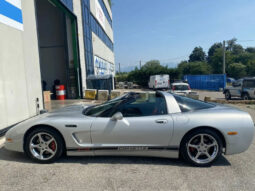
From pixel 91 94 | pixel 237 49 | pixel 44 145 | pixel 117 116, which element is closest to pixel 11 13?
pixel 44 145

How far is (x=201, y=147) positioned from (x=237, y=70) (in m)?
55.5

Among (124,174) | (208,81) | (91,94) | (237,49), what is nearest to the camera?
(124,174)

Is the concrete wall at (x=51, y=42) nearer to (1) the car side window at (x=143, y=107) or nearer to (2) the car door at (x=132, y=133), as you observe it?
(1) the car side window at (x=143, y=107)

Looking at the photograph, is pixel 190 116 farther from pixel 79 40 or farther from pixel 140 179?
pixel 79 40

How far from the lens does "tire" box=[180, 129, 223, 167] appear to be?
3.04 meters

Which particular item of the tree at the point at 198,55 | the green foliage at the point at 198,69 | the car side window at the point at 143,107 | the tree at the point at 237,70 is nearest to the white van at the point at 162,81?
the green foliage at the point at 198,69

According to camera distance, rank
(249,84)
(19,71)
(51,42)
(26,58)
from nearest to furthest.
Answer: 1. (19,71)
2. (26,58)
3. (249,84)
4. (51,42)

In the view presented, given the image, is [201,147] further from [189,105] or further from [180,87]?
[180,87]

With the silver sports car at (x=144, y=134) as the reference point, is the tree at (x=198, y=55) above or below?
above

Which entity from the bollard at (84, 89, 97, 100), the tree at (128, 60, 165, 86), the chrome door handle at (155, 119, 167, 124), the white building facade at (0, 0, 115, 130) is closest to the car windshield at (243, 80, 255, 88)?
the bollard at (84, 89, 97, 100)

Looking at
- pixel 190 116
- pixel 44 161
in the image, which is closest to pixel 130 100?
pixel 190 116

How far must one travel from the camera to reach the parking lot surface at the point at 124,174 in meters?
2.52

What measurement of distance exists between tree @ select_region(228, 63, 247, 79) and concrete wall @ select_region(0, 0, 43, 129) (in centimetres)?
5465

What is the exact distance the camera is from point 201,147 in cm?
308
